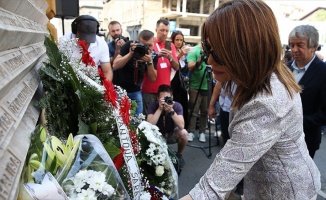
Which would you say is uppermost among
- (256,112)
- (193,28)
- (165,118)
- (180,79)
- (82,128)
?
(193,28)

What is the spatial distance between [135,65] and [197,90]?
154cm

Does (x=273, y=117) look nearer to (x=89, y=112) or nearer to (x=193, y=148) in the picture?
(x=89, y=112)

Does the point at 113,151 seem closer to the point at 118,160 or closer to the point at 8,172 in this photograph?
the point at 118,160

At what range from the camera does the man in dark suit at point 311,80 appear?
2334mm

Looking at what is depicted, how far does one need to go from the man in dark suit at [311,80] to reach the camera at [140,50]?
1.64 metres

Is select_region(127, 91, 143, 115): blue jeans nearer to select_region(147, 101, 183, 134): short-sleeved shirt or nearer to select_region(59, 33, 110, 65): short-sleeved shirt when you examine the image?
select_region(147, 101, 183, 134): short-sleeved shirt

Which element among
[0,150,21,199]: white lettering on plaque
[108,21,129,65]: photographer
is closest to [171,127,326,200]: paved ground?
[108,21,129,65]: photographer

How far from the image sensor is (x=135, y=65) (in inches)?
140

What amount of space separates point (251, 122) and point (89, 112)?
652 mm

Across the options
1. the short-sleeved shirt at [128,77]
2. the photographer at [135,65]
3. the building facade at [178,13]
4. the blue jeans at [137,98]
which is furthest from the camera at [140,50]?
the building facade at [178,13]

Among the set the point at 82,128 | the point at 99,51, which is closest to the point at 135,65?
the point at 99,51

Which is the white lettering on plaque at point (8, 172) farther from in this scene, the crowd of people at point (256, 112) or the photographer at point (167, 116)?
the photographer at point (167, 116)

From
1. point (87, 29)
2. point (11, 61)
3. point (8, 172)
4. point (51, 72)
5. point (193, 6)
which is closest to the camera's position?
point (8, 172)

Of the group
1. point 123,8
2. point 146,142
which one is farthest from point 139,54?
point 123,8
